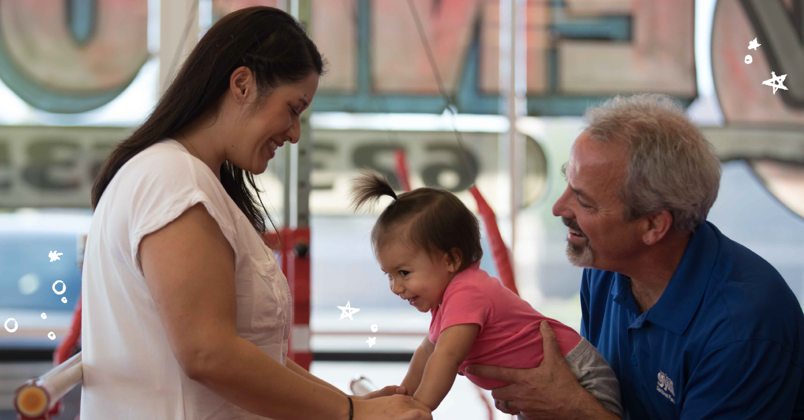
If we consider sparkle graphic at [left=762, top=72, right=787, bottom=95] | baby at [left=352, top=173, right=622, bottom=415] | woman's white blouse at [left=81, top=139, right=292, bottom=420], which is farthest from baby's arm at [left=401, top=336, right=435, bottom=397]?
sparkle graphic at [left=762, top=72, right=787, bottom=95]

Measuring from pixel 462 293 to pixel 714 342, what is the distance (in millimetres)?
465

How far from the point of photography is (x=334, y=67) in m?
3.28

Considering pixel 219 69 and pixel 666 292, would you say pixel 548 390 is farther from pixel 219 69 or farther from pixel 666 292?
pixel 219 69

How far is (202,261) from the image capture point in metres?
0.80

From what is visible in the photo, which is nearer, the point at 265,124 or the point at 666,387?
the point at 265,124

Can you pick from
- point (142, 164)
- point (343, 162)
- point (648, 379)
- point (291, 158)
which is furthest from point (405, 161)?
point (142, 164)

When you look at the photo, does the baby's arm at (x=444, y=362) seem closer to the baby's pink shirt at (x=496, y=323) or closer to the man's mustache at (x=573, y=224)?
the baby's pink shirt at (x=496, y=323)

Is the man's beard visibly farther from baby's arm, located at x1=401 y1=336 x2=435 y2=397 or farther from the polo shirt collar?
baby's arm, located at x1=401 y1=336 x2=435 y2=397

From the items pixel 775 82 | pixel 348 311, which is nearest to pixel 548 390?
pixel 348 311

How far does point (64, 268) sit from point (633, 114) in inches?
107

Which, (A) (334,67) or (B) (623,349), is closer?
(B) (623,349)

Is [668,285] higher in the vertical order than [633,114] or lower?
lower

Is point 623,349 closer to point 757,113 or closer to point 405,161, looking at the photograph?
point 405,161
